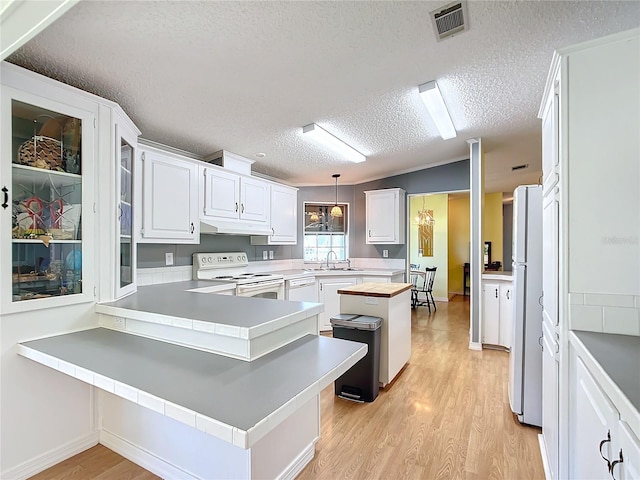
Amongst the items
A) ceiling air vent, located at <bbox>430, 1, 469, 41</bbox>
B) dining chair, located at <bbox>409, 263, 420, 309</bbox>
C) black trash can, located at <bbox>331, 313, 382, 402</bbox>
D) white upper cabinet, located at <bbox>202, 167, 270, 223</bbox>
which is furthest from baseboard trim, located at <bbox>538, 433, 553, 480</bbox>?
dining chair, located at <bbox>409, 263, 420, 309</bbox>

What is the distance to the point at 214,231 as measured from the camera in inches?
131

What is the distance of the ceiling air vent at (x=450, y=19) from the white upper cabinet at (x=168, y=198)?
2.41m

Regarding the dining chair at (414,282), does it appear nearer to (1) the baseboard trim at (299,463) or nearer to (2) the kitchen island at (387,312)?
(2) the kitchen island at (387,312)

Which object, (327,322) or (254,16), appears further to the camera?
(327,322)

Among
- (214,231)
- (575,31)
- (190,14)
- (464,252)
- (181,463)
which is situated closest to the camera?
(190,14)

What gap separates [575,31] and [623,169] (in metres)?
1.08

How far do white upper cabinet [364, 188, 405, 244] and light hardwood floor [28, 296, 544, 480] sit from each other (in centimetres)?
239

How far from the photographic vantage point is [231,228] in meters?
3.55

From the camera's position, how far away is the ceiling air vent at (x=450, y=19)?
162cm

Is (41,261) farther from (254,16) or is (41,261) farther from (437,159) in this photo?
(437,159)

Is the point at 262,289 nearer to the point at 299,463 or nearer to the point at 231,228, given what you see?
the point at 231,228

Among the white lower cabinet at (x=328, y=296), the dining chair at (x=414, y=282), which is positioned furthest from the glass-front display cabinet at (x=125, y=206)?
the dining chair at (x=414, y=282)

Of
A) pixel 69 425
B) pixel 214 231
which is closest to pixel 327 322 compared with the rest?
pixel 214 231

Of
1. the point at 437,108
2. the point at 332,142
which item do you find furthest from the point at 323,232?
the point at 437,108
